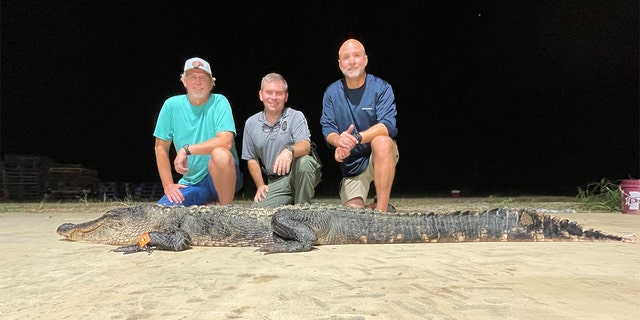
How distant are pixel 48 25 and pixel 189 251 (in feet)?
24.2

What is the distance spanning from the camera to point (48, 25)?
7.80m

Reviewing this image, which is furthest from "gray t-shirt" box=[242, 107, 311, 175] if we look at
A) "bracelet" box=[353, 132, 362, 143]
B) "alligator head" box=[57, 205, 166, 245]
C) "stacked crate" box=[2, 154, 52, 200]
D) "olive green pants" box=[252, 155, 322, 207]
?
"stacked crate" box=[2, 154, 52, 200]

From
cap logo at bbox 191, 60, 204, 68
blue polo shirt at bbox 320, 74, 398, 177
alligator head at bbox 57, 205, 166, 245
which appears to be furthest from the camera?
blue polo shirt at bbox 320, 74, 398, 177

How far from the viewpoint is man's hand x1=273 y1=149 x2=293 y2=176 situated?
10.5 ft

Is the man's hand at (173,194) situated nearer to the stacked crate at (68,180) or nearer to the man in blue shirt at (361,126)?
the man in blue shirt at (361,126)

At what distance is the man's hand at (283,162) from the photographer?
3.20 metres

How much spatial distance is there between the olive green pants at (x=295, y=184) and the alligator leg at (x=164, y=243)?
826mm

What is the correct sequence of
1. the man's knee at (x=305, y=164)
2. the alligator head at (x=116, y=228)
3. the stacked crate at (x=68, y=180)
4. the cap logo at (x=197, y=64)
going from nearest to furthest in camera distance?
the alligator head at (x=116, y=228), the cap logo at (x=197, y=64), the man's knee at (x=305, y=164), the stacked crate at (x=68, y=180)

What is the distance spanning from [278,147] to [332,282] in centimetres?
190

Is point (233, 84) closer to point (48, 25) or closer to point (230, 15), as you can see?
point (230, 15)

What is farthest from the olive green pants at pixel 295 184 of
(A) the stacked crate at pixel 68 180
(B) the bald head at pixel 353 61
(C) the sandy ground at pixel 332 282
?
(A) the stacked crate at pixel 68 180

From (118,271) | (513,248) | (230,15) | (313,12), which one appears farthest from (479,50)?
(118,271)

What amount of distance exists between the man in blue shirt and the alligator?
0.64 metres

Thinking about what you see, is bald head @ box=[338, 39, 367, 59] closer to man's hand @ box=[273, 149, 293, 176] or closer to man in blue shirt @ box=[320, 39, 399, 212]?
man in blue shirt @ box=[320, 39, 399, 212]
